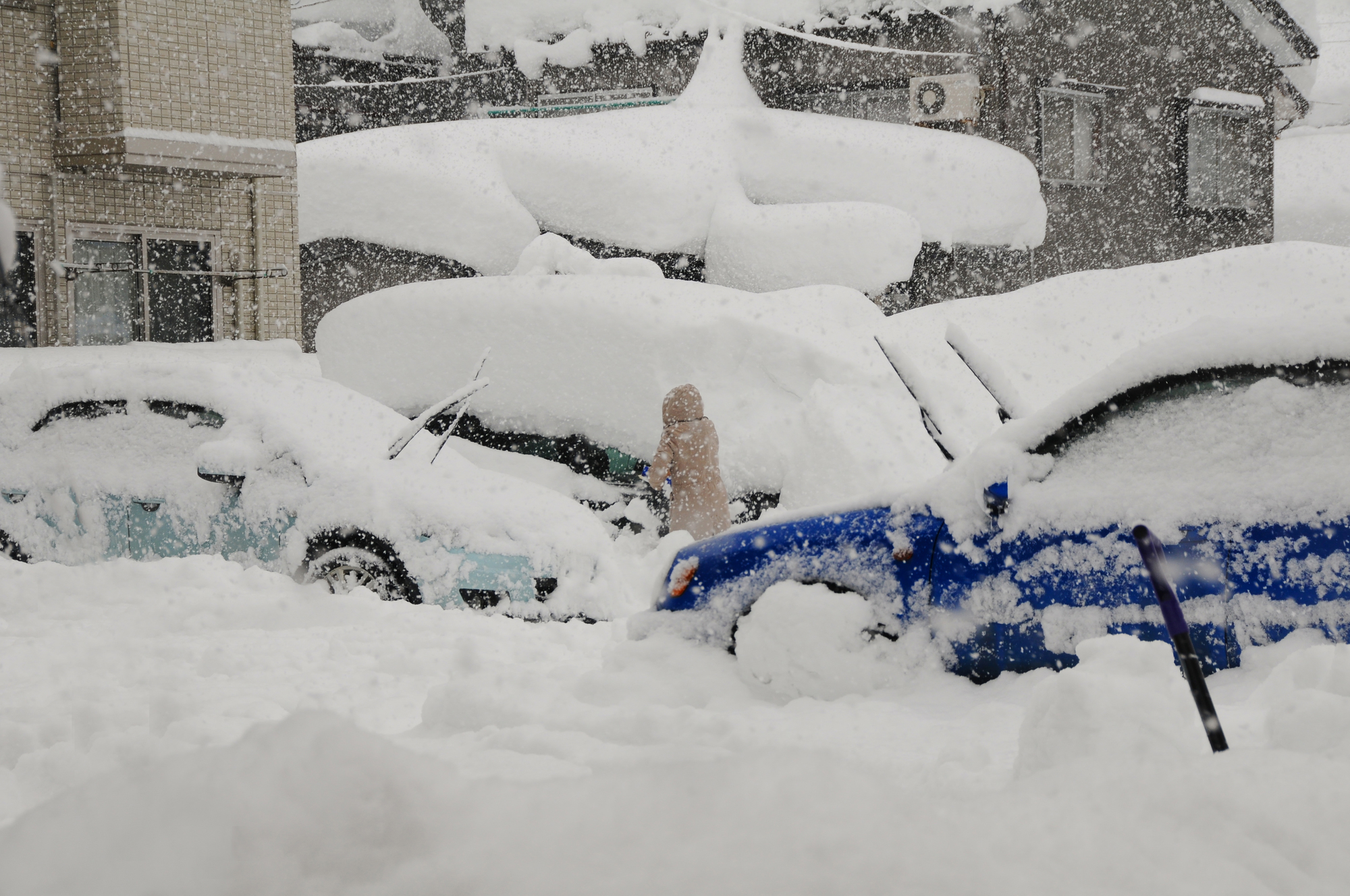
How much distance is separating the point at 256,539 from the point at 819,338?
5.20 metres

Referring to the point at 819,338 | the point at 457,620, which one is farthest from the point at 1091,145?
the point at 457,620

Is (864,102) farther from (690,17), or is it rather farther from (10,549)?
(10,549)

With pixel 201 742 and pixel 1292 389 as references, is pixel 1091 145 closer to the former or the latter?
pixel 1292 389

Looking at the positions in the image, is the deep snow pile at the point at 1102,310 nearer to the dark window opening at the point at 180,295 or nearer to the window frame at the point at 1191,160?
the window frame at the point at 1191,160

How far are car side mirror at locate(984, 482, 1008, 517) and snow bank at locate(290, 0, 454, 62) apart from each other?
20307mm

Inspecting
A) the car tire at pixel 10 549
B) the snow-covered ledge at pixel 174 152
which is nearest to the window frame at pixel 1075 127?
the snow-covered ledge at pixel 174 152

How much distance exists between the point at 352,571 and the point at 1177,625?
4899 mm

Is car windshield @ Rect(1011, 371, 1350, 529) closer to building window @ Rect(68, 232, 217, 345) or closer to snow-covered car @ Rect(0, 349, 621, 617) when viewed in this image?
snow-covered car @ Rect(0, 349, 621, 617)

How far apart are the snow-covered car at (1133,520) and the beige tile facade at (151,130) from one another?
36.6 ft

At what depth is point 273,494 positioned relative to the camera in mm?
6383

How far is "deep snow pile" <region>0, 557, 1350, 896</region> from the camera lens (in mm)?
1890

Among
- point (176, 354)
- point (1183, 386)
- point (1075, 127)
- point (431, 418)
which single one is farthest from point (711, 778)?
point (1075, 127)

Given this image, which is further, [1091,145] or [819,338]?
[1091,145]

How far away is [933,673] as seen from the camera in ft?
13.1
